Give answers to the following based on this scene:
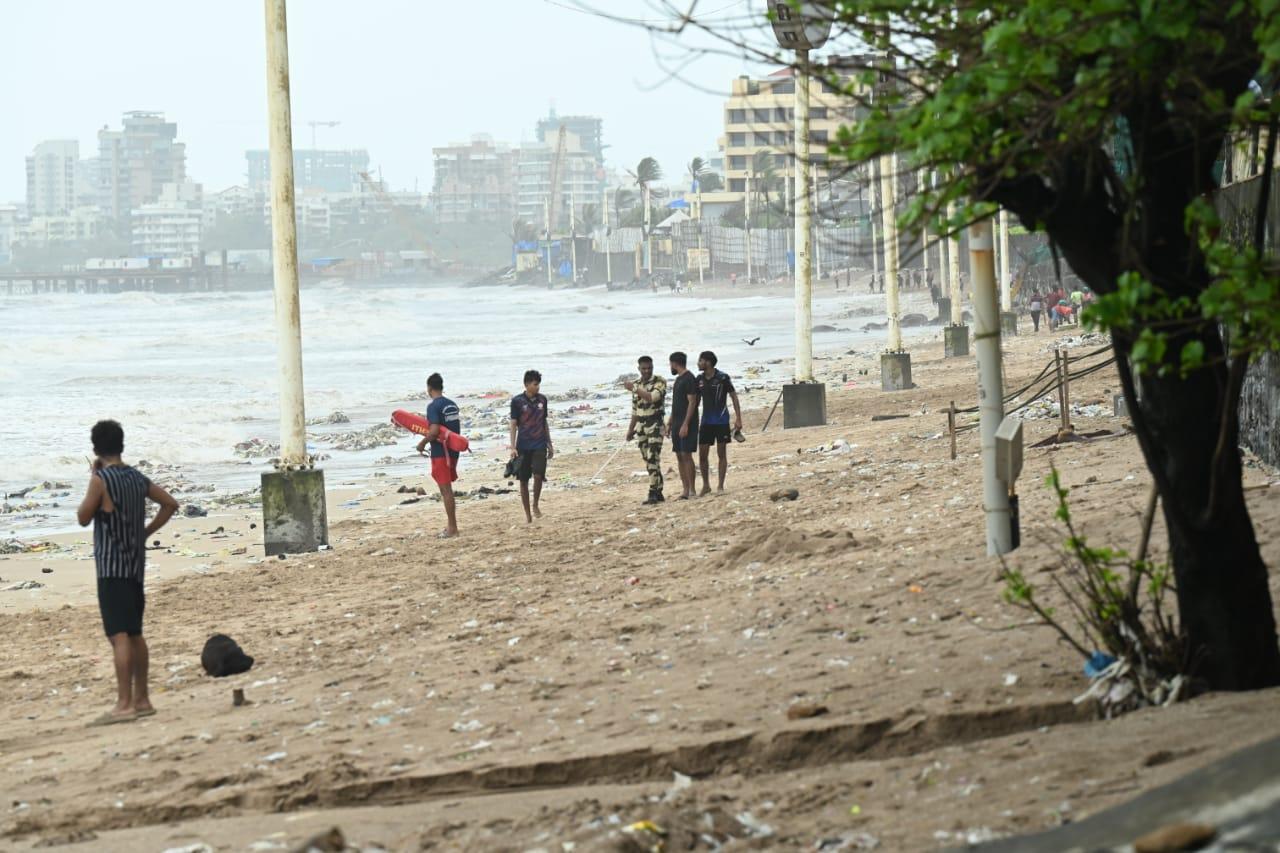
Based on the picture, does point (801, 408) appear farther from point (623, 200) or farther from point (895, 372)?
point (623, 200)

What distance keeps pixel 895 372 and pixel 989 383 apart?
64.2ft

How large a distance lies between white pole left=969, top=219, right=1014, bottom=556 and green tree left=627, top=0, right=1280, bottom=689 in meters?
2.39

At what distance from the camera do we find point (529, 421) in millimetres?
15219

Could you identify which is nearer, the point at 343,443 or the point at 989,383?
the point at 989,383

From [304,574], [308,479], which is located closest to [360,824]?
[304,574]

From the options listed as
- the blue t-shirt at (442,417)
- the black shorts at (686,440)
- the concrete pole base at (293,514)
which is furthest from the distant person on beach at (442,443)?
the black shorts at (686,440)

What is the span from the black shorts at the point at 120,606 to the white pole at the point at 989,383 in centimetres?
427

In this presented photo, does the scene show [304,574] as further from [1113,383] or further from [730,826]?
[1113,383]

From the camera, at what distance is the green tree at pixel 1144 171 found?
4320 millimetres


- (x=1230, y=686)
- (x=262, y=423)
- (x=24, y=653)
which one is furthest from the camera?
(x=262, y=423)

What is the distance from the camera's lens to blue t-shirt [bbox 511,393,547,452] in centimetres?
1517

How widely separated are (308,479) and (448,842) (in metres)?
8.96

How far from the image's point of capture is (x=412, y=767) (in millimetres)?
6668

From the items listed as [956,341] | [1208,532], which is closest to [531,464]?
[1208,532]
